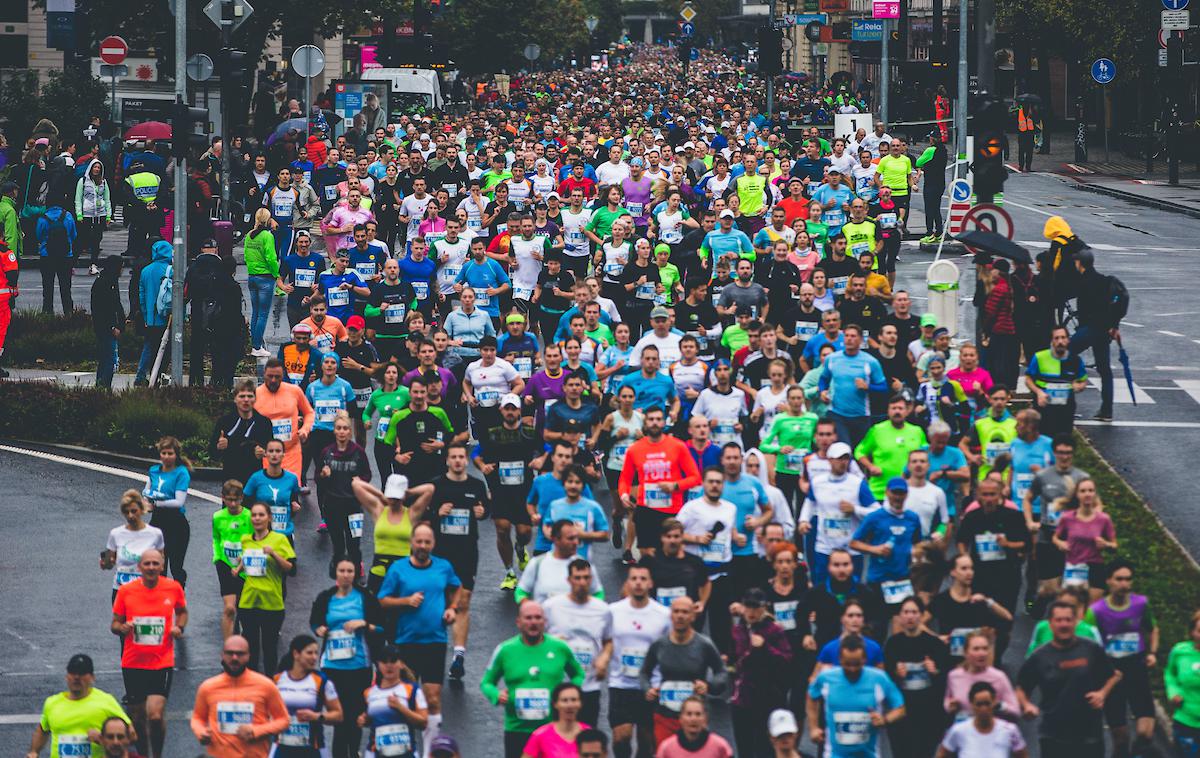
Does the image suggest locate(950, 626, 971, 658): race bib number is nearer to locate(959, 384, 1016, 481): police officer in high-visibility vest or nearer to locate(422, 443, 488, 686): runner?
locate(959, 384, 1016, 481): police officer in high-visibility vest

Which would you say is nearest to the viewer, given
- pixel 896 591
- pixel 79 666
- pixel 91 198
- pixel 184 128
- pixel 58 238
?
pixel 79 666

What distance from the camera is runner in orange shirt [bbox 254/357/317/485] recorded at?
57.0 ft

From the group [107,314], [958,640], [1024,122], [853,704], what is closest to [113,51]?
[107,314]

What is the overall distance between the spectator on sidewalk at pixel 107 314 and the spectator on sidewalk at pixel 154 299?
32 cm

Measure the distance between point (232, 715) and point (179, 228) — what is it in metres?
12.8

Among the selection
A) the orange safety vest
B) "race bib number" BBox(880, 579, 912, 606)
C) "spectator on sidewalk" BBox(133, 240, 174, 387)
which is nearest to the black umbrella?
"race bib number" BBox(880, 579, 912, 606)

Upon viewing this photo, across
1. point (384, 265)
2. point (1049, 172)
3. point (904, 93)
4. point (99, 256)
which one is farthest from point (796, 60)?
point (384, 265)

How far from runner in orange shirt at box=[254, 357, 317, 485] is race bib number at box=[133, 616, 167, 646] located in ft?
13.1

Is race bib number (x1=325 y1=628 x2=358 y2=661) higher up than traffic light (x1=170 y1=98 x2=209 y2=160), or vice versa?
traffic light (x1=170 y1=98 x2=209 y2=160)

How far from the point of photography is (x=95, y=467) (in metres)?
22.0

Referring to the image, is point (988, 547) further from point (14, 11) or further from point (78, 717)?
point (14, 11)

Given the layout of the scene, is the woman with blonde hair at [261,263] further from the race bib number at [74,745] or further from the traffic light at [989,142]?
A: the race bib number at [74,745]

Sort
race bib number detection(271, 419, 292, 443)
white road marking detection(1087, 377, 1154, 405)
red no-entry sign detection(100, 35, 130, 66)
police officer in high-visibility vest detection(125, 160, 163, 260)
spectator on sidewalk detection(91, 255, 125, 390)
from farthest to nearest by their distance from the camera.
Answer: red no-entry sign detection(100, 35, 130, 66), police officer in high-visibility vest detection(125, 160, 163, 260), spectator on sidewalk detection(91, 255, 125, 390), white road marking detection(1087, 377, 1154, 405), race bib number detection(271, 419, 292, 443)

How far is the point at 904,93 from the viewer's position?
70438 millimetres
